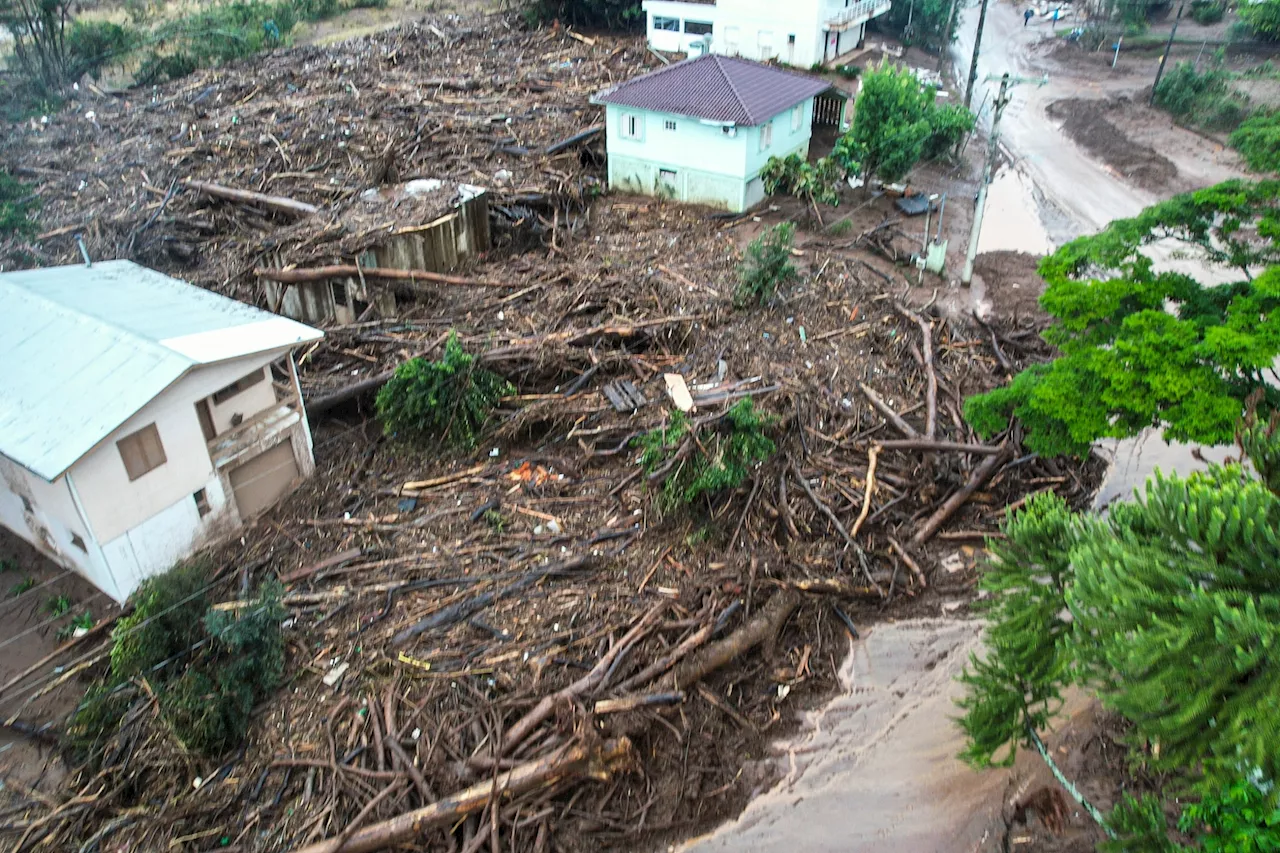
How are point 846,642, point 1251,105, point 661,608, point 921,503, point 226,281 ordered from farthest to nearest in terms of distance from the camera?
point 1251,105 → point 226,281 → point 921,503 → point 846,642 → point 661,608

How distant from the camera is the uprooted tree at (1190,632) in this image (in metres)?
7.45

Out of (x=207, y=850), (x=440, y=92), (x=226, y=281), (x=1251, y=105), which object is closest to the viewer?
(x=207, y=850)

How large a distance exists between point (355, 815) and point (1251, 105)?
45.8 m

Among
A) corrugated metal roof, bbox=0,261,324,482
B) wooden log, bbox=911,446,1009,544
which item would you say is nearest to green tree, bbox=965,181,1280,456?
wooden log, bbox=911,446,1009,544

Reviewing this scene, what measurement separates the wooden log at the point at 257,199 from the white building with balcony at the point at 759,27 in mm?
20528

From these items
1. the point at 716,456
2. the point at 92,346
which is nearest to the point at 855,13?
the point at 716,456

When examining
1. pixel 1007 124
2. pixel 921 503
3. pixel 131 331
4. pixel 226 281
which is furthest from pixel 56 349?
pixel 1007 124

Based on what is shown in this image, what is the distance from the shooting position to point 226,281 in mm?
22078

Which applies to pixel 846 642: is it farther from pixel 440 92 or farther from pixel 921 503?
pixel 440 92

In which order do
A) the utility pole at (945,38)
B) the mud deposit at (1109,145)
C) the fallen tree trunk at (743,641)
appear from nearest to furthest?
the fallen tree trunk at (743,641) → the mud deposit at (1109,145) → the utility pole at (945,38)

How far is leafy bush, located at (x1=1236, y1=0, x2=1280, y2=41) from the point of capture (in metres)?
43.2

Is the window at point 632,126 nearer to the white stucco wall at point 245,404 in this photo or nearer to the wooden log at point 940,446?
the wooden log at point 940,446

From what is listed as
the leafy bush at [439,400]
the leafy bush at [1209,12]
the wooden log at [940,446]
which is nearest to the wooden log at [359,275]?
the leafy bush at [439,400]

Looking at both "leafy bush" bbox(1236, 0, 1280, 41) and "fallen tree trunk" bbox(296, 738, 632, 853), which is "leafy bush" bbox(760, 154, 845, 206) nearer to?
"fallen tree trunk" bbox(296, 738, 632, 853)
